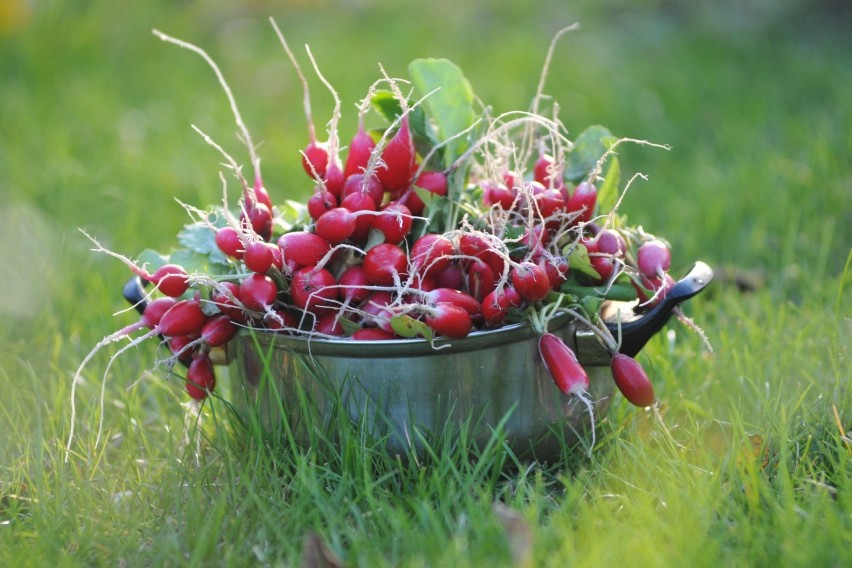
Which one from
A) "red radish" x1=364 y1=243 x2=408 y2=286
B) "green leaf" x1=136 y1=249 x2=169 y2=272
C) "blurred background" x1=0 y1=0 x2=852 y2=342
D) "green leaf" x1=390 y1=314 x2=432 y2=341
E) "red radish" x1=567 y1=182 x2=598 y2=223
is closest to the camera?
"green leaf" x1=390 y1=314 x2=432 y2=341

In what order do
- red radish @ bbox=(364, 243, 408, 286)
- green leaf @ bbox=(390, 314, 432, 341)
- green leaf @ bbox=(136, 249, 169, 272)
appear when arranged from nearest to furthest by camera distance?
green leaf @ bbox=(390, 314, 432, 341), red radish @ bbox=(364, 243, 408, 286), green leaf @ bbox=(136, 249, 169, 272)

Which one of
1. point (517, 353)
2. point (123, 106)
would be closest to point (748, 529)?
point (517, 353)

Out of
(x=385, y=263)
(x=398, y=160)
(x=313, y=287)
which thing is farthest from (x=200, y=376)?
(x=398, y=160)

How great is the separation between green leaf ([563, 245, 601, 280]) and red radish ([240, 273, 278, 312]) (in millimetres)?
497

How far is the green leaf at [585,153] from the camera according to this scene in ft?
6.11

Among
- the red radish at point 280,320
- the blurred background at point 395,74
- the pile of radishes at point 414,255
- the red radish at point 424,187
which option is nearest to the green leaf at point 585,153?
the pile of radishes at point 414,255

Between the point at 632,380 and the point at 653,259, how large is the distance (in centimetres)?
25

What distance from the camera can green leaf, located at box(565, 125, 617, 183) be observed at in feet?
6.11

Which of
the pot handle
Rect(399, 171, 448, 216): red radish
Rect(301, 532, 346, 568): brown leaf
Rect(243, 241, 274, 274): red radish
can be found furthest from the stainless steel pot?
Rect(399, 171, 448, 216): red radish

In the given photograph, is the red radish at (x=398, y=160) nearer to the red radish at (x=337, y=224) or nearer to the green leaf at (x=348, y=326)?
the red radish at (x=337, y=224)

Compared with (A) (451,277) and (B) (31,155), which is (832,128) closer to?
(A) (451,277)

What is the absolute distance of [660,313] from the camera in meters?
1.60

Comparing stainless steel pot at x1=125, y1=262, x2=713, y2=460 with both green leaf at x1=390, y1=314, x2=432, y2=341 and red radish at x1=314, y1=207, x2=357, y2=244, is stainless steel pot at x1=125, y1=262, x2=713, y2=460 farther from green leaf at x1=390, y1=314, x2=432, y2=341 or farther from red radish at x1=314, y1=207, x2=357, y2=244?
red radish at x1=314, y1=207, x2=357, y2=244

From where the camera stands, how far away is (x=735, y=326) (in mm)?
2268
